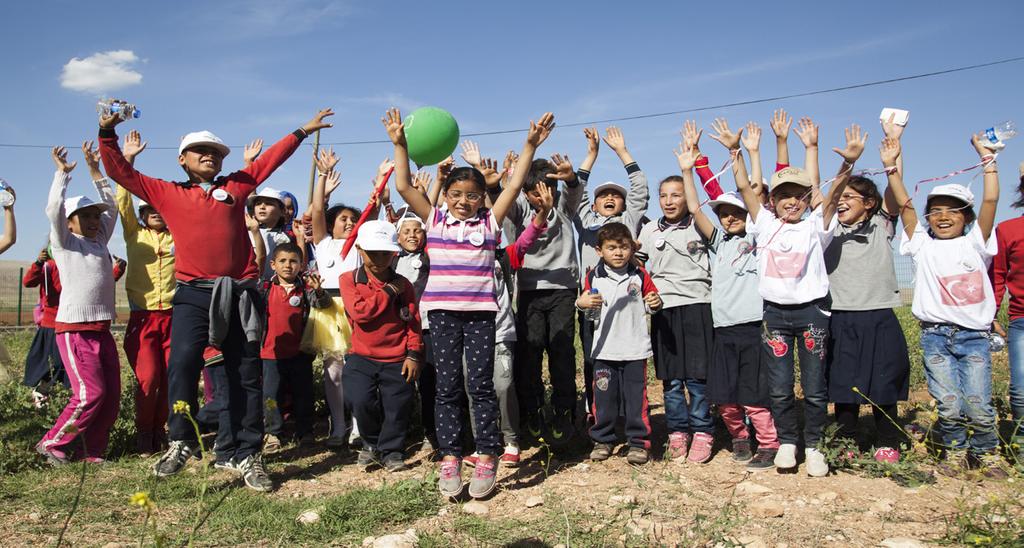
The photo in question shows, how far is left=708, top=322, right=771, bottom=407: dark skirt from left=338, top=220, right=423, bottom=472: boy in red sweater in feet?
6.43

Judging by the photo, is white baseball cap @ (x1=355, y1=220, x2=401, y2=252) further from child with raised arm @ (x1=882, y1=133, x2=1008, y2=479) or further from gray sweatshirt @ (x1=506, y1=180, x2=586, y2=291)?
child with raised arm @ (x1=882, y1=133, x2=1008, y2=479)

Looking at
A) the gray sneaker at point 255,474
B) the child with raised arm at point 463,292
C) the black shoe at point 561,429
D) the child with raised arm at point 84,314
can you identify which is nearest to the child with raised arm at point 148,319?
the child with raised arm at point 84,314

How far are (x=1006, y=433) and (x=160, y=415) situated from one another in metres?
6.00

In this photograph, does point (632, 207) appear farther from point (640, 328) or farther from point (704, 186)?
point (640, 328)

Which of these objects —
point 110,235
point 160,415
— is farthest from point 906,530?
point 110,235

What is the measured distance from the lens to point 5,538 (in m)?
3.60

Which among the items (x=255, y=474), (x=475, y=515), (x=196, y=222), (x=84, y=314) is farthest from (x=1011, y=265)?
(x=84, y=314)

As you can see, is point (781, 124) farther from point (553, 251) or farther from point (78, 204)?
point (78, 204)

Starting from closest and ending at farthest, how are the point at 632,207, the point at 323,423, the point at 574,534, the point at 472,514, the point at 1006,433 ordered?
the point at 574,534 → the point at 472,514 → the point at 1006,433 → the point at 632,207 → the point at 323,423

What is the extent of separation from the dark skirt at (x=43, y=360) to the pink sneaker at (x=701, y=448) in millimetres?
5458

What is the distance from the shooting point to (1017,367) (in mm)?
4750

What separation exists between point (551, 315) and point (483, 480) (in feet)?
4.78

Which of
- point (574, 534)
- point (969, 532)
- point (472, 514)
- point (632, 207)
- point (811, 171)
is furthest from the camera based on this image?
point (632, 207)

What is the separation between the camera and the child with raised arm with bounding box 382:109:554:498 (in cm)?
442
